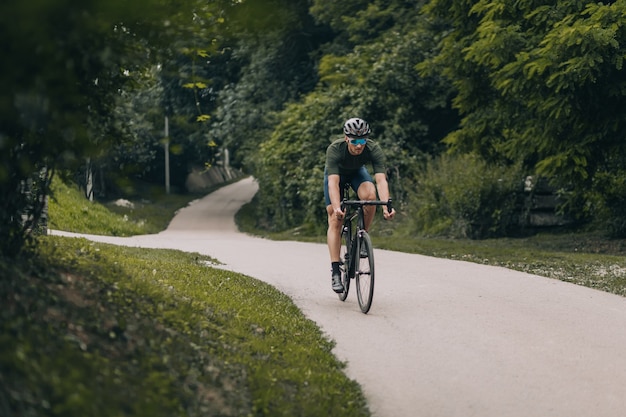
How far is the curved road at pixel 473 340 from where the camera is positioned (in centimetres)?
654

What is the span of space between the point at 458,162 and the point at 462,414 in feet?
59.1

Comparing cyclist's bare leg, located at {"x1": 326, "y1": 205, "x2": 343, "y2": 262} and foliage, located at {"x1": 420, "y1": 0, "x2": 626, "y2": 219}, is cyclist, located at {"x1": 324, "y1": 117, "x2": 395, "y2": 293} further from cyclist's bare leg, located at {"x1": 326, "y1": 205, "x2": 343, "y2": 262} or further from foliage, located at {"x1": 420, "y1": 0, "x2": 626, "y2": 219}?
foliage, located at {"x1": 420, "y1": 0, "x2": 626, "y2": 219}

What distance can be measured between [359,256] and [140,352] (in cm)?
486

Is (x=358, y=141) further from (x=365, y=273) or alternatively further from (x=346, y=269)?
(x=346, y=269)

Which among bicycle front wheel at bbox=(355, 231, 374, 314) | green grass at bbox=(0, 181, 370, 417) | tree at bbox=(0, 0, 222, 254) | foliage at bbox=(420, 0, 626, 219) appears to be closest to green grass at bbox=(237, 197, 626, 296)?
foliage at bbox=(420, 0, 626, 219)

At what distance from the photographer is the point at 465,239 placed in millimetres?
22094

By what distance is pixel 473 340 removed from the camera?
8453 mm

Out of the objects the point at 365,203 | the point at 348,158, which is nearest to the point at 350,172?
the point at 348,158

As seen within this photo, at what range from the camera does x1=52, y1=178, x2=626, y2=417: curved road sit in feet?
21.4

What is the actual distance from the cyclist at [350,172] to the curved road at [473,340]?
931 mm

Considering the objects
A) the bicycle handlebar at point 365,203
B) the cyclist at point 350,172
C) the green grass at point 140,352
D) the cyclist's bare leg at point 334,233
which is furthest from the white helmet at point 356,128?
the green grass at point 140,352

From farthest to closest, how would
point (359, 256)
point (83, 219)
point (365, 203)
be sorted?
point (83, 219)
point (359, 256)
point (365, 203)

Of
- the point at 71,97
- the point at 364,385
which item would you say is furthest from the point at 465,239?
the point at 71,97

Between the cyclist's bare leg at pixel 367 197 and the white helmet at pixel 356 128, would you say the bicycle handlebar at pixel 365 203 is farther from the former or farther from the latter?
the white helmet at pixel 356 128
